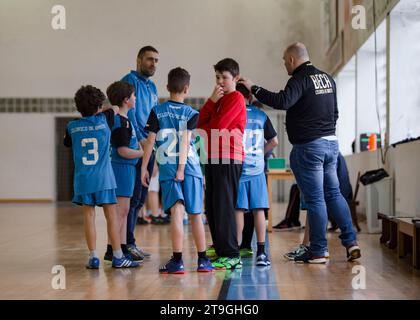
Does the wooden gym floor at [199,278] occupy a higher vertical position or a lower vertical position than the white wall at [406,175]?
lower

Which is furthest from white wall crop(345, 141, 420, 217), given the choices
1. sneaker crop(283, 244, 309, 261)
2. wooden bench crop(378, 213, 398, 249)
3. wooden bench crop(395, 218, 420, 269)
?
sneaker crop(283, 244, 309, 261)

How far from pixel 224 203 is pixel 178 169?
0.43 m

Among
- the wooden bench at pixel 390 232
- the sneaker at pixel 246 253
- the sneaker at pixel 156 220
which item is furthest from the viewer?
the sneaker at pixel 156 220

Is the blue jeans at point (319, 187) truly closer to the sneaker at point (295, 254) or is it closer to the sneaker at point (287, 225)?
the sneaker at point (295, 254)

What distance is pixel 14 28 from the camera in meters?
16.5

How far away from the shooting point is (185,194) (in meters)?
4.34

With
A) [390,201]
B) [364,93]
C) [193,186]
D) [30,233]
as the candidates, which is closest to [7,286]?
[193,186]

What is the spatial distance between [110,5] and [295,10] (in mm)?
4563

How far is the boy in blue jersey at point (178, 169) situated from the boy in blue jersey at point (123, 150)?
45cm

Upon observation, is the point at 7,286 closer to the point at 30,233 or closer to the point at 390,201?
the point at 30,233

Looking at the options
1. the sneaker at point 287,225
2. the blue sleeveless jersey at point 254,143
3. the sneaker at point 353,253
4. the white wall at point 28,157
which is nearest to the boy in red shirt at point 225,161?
the blue sleeveless jersey at point 254,143

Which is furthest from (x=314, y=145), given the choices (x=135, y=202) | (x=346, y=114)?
(x=346, y=114)

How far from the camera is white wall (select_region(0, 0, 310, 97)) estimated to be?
16.1 meters

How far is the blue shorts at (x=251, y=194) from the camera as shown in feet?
Result: 16.0
